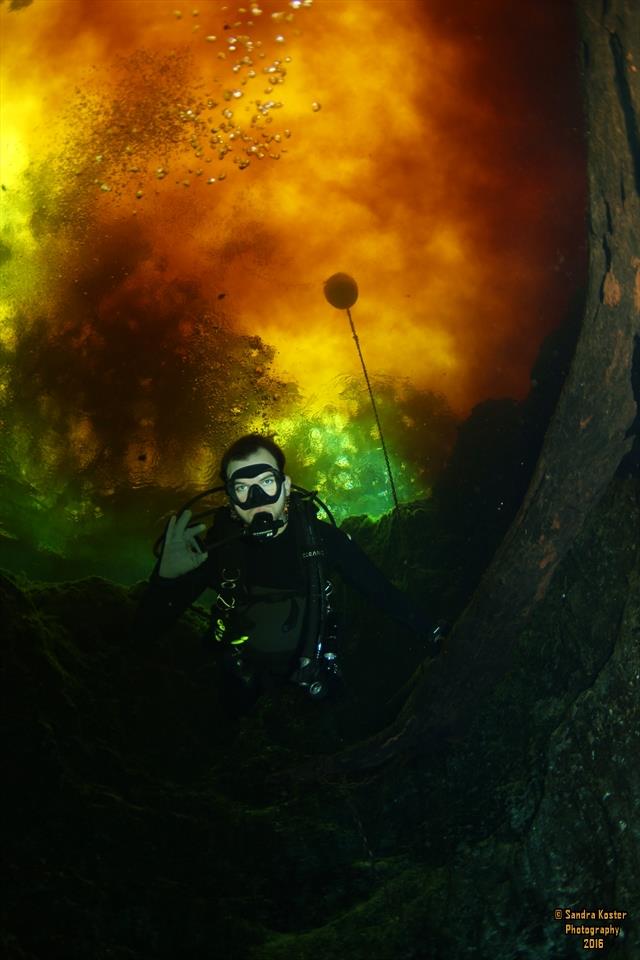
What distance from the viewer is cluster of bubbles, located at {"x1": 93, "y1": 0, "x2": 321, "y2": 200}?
14.9 feet

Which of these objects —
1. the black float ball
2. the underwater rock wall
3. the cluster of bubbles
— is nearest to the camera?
the underwater rock wall

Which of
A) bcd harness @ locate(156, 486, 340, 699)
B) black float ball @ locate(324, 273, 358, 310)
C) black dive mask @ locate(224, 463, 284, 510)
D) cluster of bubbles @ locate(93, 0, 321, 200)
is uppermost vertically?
cluster of bubbles @ locate(93, 0, 321, 200)

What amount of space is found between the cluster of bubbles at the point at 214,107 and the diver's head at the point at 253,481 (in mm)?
2913

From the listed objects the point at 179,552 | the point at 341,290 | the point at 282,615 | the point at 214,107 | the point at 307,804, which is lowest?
the point at 307,804

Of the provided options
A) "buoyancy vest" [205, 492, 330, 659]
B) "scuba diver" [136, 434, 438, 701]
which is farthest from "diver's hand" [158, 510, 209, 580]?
"buoyancy vest" [205, 492, 330, 659]

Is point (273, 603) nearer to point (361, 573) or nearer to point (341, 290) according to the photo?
point (361, 573)

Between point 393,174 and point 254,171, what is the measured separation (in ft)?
4.04

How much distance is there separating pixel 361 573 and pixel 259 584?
2.16 ft

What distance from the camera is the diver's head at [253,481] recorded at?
3271 mm

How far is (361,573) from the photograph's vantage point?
349cm

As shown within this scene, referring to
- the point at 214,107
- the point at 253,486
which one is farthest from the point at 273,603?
the point at 214,107

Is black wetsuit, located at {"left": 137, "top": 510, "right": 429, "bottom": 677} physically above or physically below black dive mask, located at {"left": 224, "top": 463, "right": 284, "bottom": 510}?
below

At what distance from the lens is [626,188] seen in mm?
3695

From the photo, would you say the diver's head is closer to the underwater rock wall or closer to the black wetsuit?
the black wetsuit
